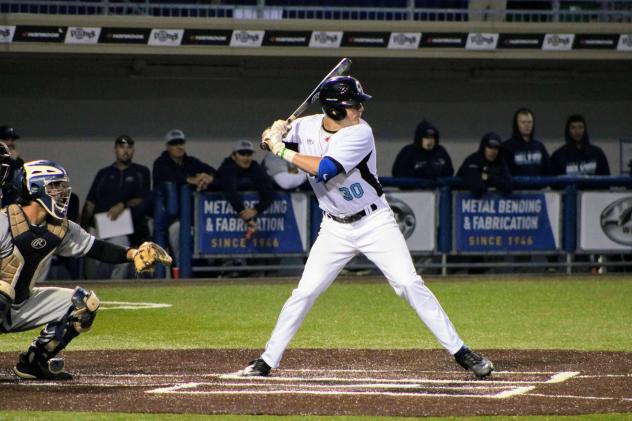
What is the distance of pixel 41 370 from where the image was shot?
23.1ft

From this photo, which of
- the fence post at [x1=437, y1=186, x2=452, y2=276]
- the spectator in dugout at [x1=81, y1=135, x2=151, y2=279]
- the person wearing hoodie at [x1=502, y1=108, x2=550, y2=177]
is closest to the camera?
the spectator in dugout at [x1=81, y1=135, x2=151, y2=279]

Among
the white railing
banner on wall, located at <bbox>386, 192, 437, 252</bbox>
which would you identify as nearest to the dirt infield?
banner on wall, located at <bbox>386, 192, 437, 252</bbox>

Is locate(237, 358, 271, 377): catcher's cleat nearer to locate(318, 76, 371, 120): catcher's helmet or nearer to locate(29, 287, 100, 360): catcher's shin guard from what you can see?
locate(29, 287, 100, 360): catcher's shin guard

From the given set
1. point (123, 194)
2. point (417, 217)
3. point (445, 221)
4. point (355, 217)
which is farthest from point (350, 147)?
point (445, 221)

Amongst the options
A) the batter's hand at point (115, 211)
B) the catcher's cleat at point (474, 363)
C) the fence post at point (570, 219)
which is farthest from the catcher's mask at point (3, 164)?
the fence post at point (570, 219)

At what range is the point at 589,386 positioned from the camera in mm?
6742

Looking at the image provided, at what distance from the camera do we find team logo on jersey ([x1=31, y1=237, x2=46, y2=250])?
6.87 m

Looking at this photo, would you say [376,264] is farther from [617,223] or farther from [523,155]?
[617,223]

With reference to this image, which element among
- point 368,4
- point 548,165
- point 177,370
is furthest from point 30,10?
point 177,370

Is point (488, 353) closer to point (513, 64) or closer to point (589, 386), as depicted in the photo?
point (589, 386)

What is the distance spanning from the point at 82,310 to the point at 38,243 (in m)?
0.44

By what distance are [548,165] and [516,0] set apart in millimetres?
2548

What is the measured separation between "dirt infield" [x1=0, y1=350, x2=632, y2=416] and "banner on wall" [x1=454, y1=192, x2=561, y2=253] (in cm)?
547

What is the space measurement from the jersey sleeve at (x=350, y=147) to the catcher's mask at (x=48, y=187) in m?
1.47
